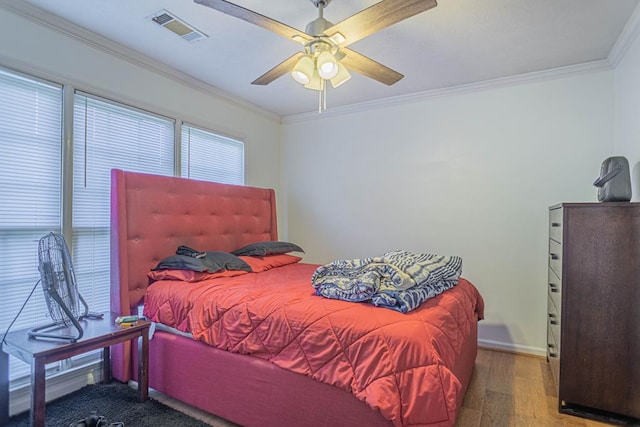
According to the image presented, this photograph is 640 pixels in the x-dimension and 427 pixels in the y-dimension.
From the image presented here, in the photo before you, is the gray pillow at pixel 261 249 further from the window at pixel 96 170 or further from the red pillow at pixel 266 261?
the window at pixel 96 170

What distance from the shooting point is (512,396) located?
7.66 ft

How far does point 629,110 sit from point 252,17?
2647 mm

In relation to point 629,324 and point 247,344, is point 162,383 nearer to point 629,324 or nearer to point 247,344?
point 247,344

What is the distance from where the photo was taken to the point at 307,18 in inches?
86.6

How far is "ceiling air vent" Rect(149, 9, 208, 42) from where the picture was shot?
2.20m

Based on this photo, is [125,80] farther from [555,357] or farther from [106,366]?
[555,357]

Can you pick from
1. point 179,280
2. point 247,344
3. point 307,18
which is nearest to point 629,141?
point 307,18

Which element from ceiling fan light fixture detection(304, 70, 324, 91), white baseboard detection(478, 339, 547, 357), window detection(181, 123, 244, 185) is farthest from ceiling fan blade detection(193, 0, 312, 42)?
white baseboard detection(478, 339, 547, 357)

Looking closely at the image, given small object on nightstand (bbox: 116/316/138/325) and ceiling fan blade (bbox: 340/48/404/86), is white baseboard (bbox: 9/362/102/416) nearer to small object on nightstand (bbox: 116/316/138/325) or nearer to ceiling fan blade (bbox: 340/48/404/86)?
small object on nightstand (bbox: 116/316/138/325)

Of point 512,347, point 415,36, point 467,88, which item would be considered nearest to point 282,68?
point 415,36

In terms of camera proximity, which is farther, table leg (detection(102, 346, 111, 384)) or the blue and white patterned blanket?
table leg (detection(102, 346, 111, 384))

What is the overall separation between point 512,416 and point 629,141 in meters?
2.07

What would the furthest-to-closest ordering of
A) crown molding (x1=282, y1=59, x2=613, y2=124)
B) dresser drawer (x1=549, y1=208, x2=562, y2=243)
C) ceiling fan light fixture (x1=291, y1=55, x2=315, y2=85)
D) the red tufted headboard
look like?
crown molding (x1=282, y1=59, x2=613, y2=124)
the red tufted headboard
dresser drawer (x1=549, y1=208, x2=562, y2=243)
ceiling fan light fixture (x1=291, y1=55, x2=315, y2=85)

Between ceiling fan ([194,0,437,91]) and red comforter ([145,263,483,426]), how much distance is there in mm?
1315
